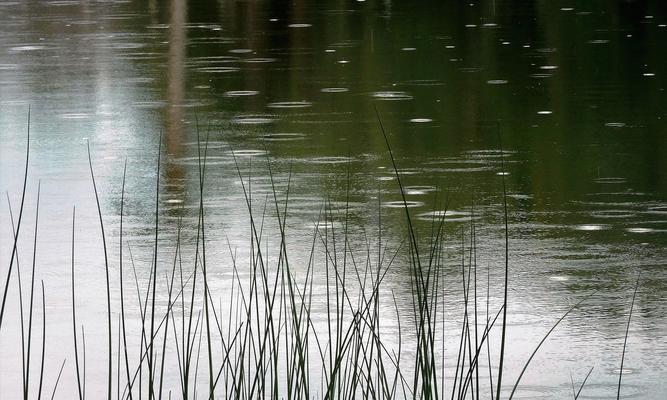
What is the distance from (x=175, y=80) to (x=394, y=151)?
14.1 ft

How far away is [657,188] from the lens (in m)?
7.40

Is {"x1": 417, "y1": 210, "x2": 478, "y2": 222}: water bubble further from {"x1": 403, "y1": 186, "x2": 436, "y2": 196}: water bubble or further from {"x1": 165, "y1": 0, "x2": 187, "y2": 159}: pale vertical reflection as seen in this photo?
{"x1": 165, "y1": 0, "x2": 187, "y2": 159}: pale vertical reflection

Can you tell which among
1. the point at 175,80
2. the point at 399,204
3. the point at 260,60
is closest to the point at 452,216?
the point at 399,204

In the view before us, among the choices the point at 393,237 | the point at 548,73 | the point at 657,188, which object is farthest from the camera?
the point at 548,73

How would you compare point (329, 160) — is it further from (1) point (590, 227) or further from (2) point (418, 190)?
(1) point (590, 227)

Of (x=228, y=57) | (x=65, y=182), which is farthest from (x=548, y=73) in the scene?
(x=65, y=182)

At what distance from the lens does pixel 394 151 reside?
28.5 feet

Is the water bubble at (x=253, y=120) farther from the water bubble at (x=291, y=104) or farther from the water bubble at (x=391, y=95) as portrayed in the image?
the water bubble at (x=391, y=95)

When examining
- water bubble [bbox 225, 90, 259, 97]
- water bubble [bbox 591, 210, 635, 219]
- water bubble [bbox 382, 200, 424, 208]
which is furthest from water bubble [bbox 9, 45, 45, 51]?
water bubble [bbox 591, 210, 635, 219]

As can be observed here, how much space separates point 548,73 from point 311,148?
4194 mm

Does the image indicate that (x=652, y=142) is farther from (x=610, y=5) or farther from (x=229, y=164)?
(x=610, y=5)

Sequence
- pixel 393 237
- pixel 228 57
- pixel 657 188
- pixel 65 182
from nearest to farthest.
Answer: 1. pixel 393 237
2. pixel 657 188
3. pixel 65 182
4. pixel 228 57

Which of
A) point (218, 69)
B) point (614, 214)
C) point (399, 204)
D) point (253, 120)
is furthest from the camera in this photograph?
point (218, 69)

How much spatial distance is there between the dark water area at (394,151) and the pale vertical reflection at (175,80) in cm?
3
